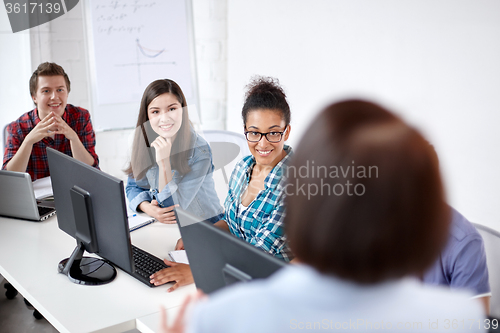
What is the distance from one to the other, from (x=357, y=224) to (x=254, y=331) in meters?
0.19

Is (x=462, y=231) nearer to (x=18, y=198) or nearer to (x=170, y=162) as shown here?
(x=170, y=162)

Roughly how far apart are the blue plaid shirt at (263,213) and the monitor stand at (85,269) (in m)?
0.48

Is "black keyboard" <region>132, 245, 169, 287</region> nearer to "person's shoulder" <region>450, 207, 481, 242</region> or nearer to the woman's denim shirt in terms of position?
the woman's denim shirt

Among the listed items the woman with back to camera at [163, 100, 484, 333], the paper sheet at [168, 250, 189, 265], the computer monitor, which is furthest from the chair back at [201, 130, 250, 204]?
the woman with back to camera at [163, 100, 484, 333]

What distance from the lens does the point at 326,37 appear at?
2439mm

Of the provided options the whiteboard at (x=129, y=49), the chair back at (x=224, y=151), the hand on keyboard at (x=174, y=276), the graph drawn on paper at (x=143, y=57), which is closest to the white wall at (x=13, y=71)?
the whiteboard at (x=129, y=49)

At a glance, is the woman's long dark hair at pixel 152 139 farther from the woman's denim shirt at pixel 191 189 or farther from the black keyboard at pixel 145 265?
the black keyboard at pixel 145 265

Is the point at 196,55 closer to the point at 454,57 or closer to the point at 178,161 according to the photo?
the point at 178,161

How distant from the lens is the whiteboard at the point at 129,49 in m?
2.80

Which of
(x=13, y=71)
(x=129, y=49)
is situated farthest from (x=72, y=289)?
(x=129, y=49)

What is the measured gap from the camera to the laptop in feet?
5.41

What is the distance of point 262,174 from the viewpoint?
5.37ft

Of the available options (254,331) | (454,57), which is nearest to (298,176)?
(254,331)

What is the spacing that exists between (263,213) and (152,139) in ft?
2.39
